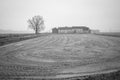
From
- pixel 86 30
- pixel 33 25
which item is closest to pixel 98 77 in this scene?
pixel 33 25

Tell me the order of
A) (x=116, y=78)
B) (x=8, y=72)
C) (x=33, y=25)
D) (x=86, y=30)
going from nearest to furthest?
(x=116, y=78) < (x=8, y=72) < (x=33, y=25) < (x=86, y=30)

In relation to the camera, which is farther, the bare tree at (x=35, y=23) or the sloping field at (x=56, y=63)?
the bare tree at (x=35, y=23)

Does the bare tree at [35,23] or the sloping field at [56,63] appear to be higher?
the bare tree at [35,23]

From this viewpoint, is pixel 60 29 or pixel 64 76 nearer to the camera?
pixel 64 76

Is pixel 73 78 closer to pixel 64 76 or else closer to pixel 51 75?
pixel 64 76

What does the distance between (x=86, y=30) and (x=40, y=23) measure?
195 feet

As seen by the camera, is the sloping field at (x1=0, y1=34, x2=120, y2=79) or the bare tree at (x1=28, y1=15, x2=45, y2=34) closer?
the sloping field at (x1=0, y1=34, x2=120, y2=79)

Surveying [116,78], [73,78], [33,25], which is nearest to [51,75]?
[73,78]

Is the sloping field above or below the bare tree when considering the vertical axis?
below

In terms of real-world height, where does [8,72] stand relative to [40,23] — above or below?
below

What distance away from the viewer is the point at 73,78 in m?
4.50

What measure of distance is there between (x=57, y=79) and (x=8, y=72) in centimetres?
298

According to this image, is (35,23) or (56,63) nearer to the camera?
(56,63)

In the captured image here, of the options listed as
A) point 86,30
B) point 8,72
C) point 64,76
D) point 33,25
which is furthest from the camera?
point 86,30
